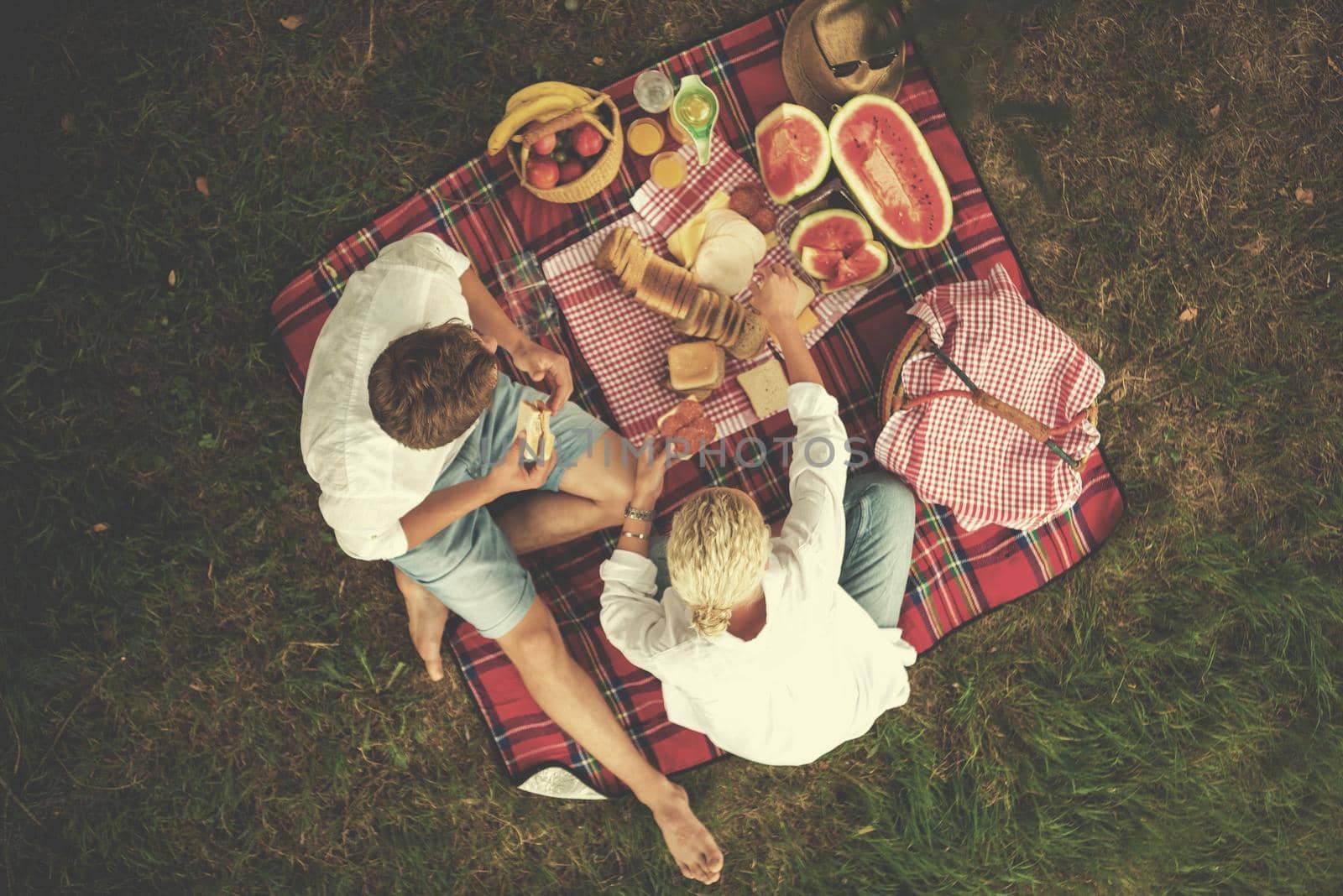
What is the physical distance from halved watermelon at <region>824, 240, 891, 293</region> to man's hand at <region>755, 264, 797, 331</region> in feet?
0.95

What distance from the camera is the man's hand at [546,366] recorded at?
367cm

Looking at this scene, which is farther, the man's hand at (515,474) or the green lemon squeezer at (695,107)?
the green lemon squeezer at (695,107)

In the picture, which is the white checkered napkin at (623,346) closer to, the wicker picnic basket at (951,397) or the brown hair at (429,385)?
the wicker picnic basket at (951,397)

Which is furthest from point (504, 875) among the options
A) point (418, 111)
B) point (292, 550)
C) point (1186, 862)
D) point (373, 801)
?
point (418, 111)

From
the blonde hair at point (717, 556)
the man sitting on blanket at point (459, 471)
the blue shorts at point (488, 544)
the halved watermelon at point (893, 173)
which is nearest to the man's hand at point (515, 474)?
the man sitting on blanket at point (459, 471)

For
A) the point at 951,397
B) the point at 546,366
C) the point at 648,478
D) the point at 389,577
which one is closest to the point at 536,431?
the point at 546,366

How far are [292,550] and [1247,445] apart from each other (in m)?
4.96

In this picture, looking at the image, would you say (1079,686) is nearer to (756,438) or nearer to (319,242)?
(756,438)

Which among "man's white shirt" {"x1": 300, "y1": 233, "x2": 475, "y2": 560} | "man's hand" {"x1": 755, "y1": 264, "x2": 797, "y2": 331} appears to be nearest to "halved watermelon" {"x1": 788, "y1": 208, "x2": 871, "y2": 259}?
"man's hand" {"x1": 755, "y1": 264, "x2": 797, "y2": 331}

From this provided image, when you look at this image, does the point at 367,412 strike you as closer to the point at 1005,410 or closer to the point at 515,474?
the point at 515,474

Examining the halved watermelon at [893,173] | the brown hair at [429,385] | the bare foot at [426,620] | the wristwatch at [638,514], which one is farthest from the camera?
the bare foot at [426,620]

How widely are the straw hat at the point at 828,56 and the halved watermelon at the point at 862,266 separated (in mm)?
696

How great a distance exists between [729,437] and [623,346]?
2.27 ft

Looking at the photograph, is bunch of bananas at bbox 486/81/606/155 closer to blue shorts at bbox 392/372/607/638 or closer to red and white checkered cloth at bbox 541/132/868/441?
red and white checkered cloth at bbox 541/132/868/441
